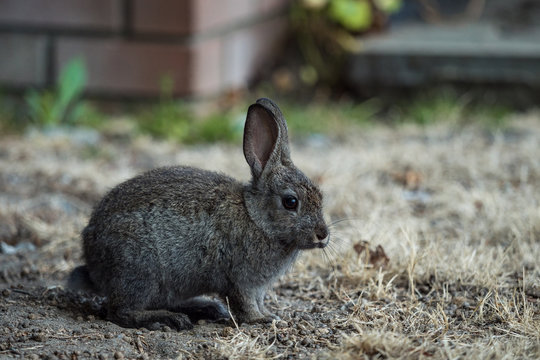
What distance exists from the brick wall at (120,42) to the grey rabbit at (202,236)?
3826mm

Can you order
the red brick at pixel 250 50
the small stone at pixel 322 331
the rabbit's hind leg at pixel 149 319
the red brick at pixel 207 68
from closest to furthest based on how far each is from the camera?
the small stone at pixel 322 331, the rabbit's hind leg at pixel 149 319, the red brick at pixel 207 68, the red brick at pixel 250 50

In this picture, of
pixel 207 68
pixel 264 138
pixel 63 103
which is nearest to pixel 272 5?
pixel 207 68

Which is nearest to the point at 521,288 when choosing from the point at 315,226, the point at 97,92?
the point at 315,226

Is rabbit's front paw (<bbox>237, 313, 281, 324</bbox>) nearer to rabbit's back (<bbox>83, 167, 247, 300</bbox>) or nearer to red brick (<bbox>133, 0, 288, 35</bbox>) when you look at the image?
rabbit's back (<bbox>83, 167, 247, 300</bbox>)

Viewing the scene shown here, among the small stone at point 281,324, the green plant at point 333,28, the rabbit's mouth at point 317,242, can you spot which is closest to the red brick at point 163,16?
the green plant at point 333,28

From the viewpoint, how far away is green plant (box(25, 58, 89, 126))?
695 cm

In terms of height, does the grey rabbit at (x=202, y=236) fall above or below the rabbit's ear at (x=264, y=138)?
below

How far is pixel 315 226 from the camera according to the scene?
141 inches

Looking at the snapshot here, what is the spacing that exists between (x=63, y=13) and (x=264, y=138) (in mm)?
4519

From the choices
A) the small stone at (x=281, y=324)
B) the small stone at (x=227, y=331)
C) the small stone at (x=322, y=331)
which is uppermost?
the small stone at (x=322, y=331)

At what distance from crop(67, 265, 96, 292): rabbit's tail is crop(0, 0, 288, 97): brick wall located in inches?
156

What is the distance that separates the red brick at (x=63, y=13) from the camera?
741 centimetres

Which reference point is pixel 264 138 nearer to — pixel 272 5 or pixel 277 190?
pixel 277 190

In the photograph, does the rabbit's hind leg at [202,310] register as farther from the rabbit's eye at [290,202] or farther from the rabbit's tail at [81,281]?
the rabbit's eye at [290,202]
